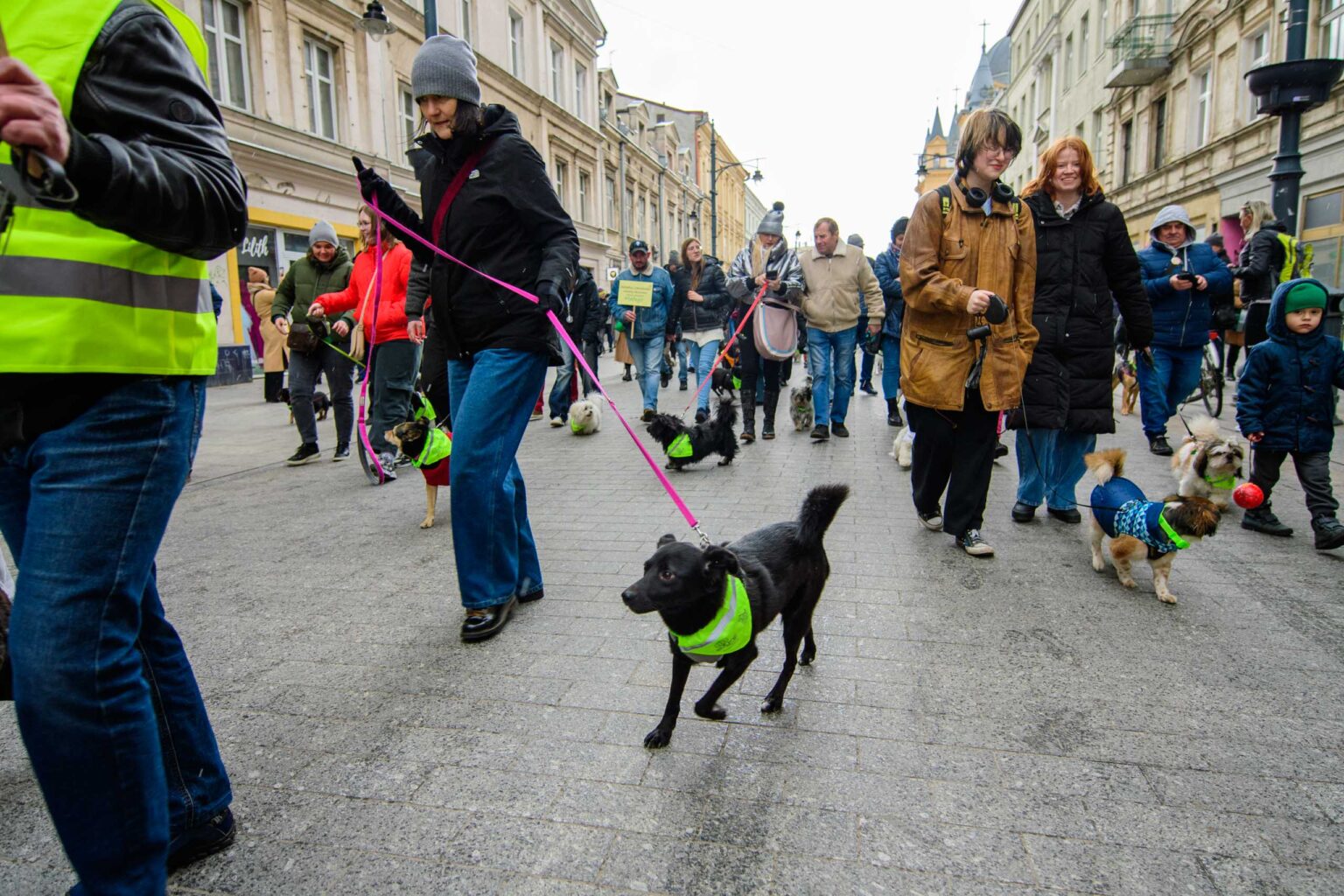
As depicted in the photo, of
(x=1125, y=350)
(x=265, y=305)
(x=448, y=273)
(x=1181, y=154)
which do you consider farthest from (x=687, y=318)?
(x=1181, y=154)

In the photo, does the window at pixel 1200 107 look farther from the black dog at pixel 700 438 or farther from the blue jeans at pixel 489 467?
the blue jeans at pixel 489 467

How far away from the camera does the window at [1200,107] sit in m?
22.2

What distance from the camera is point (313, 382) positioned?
741 cm

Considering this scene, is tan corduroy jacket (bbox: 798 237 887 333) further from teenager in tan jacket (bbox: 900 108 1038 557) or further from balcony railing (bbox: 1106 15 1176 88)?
balcony railing (bbox: 1106 15 1176 88)

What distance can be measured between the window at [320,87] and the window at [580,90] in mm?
17527

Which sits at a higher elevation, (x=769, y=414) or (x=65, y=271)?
(x=65, y=271)

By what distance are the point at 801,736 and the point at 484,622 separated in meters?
1.46

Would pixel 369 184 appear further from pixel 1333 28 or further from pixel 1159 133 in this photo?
pixel 1159 133

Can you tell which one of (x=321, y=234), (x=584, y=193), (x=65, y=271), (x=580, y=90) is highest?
(x=580, y=90)

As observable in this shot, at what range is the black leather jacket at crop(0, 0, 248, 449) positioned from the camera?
1.41 meters

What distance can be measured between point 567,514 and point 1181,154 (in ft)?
83.1

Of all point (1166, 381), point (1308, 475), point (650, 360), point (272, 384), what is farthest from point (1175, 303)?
point (272, 384)

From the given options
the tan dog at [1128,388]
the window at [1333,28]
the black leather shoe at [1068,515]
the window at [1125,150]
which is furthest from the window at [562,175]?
the black leather shoe at [1068,515]

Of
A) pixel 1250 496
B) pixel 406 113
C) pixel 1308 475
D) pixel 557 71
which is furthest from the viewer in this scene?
pixel 557 71
